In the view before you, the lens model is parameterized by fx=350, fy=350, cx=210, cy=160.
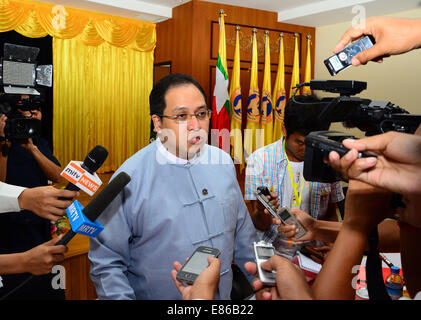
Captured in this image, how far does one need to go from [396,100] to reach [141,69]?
4123 millimetres

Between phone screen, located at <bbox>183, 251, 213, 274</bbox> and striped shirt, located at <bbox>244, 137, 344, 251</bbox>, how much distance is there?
46.0 inches

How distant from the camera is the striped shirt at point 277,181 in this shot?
2135 mm

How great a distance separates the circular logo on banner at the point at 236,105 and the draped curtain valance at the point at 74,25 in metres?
2.09

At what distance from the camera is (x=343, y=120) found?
90 cm

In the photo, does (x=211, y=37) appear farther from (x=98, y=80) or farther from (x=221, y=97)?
(x=98, y=80)

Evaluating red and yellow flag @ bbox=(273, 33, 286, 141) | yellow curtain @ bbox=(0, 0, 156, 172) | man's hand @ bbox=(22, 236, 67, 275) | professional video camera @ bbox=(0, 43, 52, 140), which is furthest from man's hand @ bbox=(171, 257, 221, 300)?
yellow curtain @ bbox=(0, 0, 156, 172)

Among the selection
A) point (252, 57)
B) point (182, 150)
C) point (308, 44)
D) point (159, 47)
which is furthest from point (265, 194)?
point (159, 47)

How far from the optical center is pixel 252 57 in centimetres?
499

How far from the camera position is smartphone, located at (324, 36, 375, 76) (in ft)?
2.65

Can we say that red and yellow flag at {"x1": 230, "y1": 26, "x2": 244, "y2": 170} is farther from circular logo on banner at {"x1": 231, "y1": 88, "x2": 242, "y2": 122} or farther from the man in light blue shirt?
the man in light blue shirt

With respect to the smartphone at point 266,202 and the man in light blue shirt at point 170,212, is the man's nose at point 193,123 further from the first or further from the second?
the smartphone at point 266,202

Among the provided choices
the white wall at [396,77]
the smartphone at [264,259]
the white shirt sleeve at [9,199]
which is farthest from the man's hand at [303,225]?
the white wall at [396,77]
